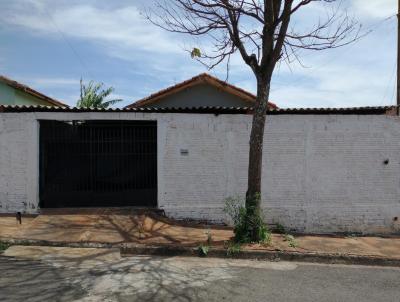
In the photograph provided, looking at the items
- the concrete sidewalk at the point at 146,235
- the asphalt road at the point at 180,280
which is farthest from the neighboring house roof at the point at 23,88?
the asphalt road at the point at 180,280

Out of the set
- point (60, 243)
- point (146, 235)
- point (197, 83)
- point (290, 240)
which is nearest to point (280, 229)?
point (290, 240)

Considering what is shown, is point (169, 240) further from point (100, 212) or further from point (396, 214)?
point (396, 214)

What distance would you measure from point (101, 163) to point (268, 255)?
465 centimetres

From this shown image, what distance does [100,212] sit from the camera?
1038cm

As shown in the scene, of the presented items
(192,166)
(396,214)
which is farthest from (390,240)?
(192,166)

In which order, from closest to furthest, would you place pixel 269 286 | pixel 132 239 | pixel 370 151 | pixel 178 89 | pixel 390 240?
pixel 269 286 < pixel 132 239 < pixel 390 240 < pixel 370 151 < pixel 178 89

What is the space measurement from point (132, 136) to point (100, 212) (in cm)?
191

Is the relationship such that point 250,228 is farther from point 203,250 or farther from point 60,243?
point 60,243

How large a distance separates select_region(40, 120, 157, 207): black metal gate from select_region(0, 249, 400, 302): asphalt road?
3.10 m

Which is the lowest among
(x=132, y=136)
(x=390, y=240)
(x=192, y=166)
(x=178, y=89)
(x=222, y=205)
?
(x=390, y=240)

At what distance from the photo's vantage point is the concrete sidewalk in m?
8.52

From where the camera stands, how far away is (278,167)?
10.8 meters

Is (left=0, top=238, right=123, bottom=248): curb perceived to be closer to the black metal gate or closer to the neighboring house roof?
the black metal gate

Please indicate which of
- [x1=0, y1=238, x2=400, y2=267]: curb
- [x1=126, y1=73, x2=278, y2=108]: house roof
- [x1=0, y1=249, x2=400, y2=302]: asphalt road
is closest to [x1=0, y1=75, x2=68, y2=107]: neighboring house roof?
[x1=126, y1=73, x2=278, y2=108]: house roof
